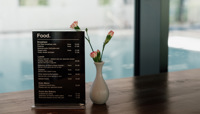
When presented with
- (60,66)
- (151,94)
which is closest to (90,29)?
(151,94)

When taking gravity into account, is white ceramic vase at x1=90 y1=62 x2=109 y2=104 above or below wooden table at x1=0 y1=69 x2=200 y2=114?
above

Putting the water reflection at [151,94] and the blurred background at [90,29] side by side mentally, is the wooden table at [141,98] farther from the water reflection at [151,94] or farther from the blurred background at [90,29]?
the blurred background at [90,29]

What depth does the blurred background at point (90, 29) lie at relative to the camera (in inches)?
125

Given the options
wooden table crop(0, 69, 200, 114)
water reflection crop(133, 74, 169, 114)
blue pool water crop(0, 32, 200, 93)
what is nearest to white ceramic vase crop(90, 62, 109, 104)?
wooden table crop(0, 69, 200, 114)

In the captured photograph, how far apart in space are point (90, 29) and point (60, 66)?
7.03ft

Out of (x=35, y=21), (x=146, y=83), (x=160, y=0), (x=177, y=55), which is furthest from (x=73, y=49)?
(x=177, y=55)

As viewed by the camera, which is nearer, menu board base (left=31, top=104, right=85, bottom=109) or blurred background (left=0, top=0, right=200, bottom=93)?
menu board base (left=31, top=104, right=85, bottom=109)

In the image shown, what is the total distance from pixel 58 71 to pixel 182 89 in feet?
2.42

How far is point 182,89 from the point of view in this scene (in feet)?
5.54

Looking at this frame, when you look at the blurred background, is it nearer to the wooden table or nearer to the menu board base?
the wooden table

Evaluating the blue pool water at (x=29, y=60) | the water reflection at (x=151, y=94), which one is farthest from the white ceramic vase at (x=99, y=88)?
the blue pool water at (x=29, y=60)

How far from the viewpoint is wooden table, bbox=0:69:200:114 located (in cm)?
133

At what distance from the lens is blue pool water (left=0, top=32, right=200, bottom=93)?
322 cm

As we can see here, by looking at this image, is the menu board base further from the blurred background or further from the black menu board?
the blurred background
